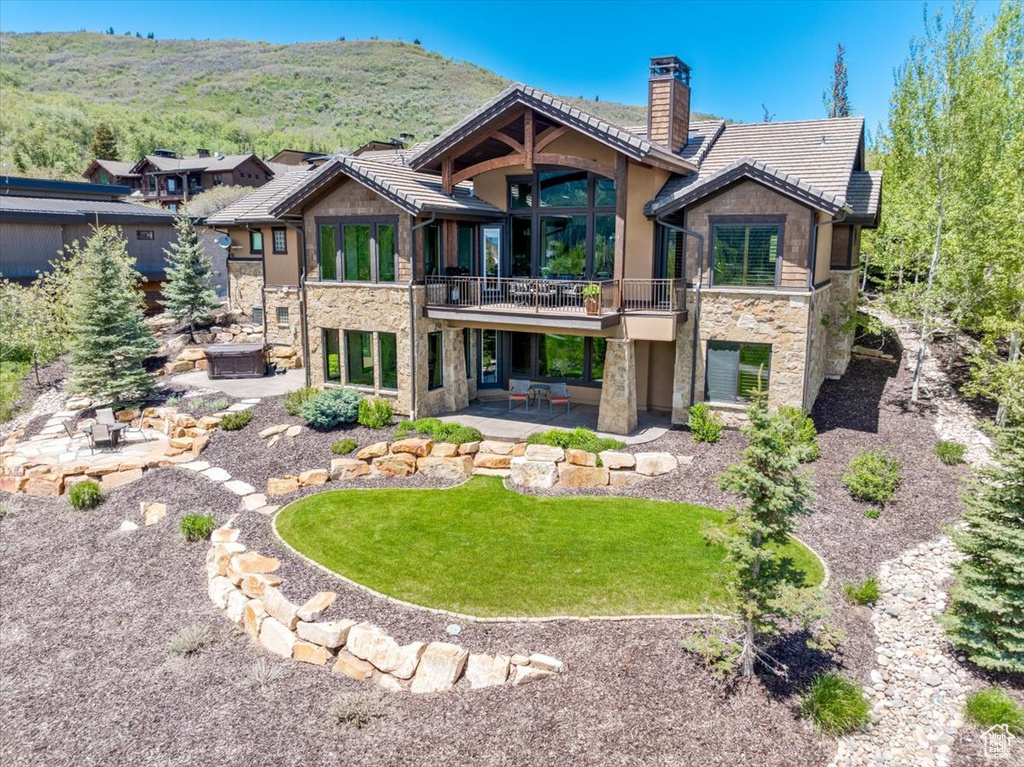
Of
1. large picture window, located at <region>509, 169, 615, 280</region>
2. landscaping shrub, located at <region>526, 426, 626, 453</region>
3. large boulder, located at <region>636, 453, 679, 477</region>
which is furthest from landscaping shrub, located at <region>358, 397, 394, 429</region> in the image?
large boulder, located at <region>636, 453, 679, 477</region>

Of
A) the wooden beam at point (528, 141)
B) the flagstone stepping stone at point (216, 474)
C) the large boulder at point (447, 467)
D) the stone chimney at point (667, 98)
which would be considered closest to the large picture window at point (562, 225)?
the wooden beam at point (528, 141)

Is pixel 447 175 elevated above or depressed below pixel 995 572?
above

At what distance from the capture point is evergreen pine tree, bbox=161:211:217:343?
28.7 metres

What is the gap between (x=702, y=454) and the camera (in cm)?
1595

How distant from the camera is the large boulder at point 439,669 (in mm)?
9461

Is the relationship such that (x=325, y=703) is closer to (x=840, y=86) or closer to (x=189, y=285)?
(x=189, y=285)

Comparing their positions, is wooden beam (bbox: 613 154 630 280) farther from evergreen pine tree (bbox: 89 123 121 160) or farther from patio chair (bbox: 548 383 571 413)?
evergreen pine tree (bbox: 89 123 121 160)

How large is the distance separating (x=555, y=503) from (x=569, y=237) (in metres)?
8.55

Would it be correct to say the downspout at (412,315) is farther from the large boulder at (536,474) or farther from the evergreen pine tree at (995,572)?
the evergreen pine tree at (995,572)

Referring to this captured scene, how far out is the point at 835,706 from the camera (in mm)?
8469

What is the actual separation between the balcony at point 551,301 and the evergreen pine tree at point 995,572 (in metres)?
8.43

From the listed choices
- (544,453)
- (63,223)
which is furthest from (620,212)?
(63,223)

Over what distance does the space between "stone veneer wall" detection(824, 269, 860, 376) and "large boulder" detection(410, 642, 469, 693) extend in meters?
15.6

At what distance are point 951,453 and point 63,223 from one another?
37.6 m
